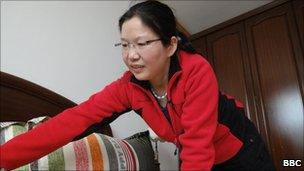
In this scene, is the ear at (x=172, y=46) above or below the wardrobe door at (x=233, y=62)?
below

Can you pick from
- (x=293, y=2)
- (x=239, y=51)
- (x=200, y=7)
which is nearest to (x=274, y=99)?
(x=239, y=51)

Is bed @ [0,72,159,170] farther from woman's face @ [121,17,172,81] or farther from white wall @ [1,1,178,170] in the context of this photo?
woman's face @ [121,17,172,81]

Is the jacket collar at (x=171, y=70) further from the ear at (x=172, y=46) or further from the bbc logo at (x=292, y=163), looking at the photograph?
the bbc logo at (x=292, y=163)

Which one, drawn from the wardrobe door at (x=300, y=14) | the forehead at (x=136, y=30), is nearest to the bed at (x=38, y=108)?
the forehead at (x=136, y=30)

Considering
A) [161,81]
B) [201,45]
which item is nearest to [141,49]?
[161,81]

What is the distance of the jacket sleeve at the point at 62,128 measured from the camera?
28.5 inches

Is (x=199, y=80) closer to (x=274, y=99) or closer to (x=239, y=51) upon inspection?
(x=274, y=99)

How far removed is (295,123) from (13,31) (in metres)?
1.95

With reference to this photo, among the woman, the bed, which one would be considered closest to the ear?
the woman

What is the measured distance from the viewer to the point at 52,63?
4.77 feet

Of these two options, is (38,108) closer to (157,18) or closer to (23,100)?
(23,100)

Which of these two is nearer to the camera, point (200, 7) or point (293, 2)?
point (293, 2)

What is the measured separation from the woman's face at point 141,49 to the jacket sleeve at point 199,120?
0.38 feet

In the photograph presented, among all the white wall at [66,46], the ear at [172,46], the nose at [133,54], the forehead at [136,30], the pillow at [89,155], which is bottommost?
the pillow at [89,155]
